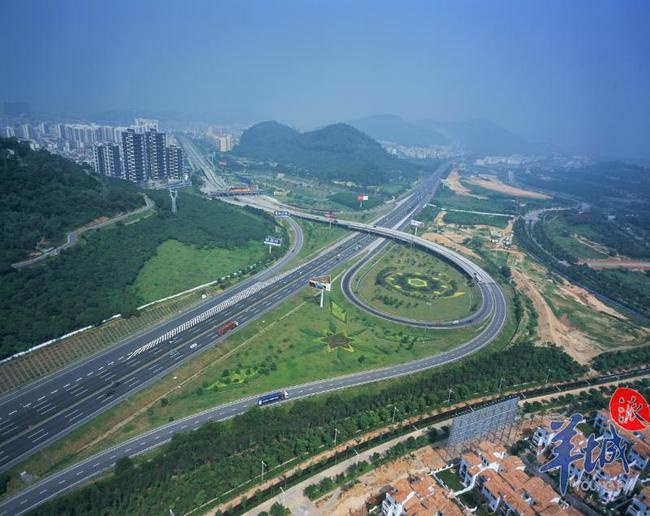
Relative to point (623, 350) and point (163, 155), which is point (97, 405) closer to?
point (623, 350)

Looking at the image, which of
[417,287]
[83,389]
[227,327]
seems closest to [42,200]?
[227,327]

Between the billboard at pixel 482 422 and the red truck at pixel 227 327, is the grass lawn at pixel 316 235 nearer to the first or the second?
the red truck at pixel 227 327

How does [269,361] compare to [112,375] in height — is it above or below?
below

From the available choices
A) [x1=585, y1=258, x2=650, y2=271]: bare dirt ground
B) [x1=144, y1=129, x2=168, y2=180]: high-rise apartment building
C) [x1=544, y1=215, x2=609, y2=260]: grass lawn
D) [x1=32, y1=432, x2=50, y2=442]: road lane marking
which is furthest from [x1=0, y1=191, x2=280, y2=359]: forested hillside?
[x1=544, y1=215, x2=609, y2=260]: grass lawn

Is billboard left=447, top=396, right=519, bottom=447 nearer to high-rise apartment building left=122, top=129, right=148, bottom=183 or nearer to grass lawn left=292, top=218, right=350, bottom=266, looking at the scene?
grass lawn left=292, top=218, right=350, bottom=266

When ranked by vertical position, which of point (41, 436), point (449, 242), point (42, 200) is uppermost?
point (42, 200)

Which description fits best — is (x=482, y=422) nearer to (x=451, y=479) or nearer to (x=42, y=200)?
(x=451, y=479)

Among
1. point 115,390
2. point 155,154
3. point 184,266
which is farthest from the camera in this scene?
point 155,154
